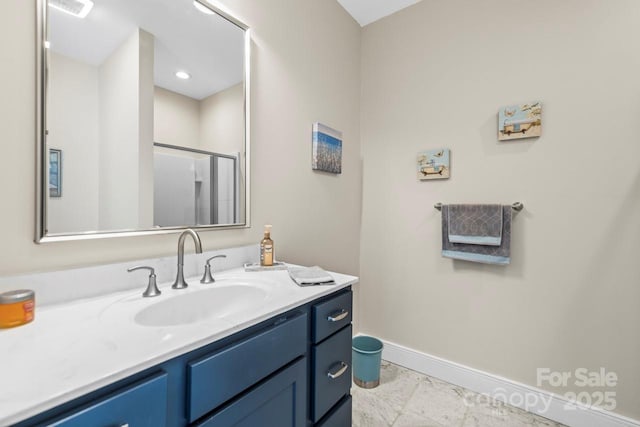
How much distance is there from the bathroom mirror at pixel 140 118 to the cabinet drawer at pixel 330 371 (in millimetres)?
703

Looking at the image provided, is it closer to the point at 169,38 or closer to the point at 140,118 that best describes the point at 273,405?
the point at 140,118

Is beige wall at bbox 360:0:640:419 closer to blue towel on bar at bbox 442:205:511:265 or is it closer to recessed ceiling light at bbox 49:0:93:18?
blue towel on bar at bbox 442:205:511:265

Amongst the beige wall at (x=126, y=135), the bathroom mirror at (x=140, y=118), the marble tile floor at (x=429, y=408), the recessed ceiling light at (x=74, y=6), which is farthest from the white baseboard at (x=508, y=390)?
the recessed ceiling light at (x=74, y=6)

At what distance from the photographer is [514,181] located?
1.64 metres

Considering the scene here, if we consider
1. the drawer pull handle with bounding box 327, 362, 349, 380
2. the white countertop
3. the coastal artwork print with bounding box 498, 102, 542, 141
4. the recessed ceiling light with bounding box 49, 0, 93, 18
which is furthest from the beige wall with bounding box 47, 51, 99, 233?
the coastal artwork print with bounding box 498, 102, 542, 141

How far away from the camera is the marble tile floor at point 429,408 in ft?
4.91

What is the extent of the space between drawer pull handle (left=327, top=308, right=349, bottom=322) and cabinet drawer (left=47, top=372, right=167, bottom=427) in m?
0.60

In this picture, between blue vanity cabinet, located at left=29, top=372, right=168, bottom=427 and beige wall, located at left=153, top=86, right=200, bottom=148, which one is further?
beige wall, located at left=153, top=86, right=200, bottom=148

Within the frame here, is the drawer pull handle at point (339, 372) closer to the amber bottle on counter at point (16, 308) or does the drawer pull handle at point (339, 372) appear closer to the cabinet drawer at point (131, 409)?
the cabinet drawer at point (131, 409)

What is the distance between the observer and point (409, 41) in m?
2.04

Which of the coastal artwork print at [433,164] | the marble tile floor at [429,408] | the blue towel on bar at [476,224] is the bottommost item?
the marble tile floor at [429,408]

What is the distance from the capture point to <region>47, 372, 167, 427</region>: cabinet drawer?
18.5 inches

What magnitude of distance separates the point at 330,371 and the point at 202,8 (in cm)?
161

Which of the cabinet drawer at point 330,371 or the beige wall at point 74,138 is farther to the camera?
the cabinet drawer at point 330,371
